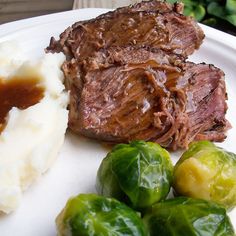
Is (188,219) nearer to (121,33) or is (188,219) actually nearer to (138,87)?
(138,87)

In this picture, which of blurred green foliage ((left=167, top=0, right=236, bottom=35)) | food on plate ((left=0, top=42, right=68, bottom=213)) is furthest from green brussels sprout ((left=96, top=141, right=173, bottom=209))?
blurred green foliage ((left=167, top=0, right=236, bottom=35))

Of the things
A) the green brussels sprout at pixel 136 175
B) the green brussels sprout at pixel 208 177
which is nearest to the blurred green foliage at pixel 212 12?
the green brussels sprout at pixel 208 177

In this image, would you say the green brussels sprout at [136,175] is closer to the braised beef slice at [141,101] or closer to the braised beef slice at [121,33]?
the braised beef slice at [141,101]

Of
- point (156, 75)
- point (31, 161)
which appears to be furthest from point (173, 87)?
point (31, 161)

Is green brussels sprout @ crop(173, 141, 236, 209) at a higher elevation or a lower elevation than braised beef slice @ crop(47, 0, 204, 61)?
lower

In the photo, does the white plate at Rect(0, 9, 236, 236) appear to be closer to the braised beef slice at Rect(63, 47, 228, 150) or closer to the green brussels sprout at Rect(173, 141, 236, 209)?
the braised beef slice at Rect(63, 47, 228, 150)

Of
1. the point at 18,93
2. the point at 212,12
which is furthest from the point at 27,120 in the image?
the point at 212,12
